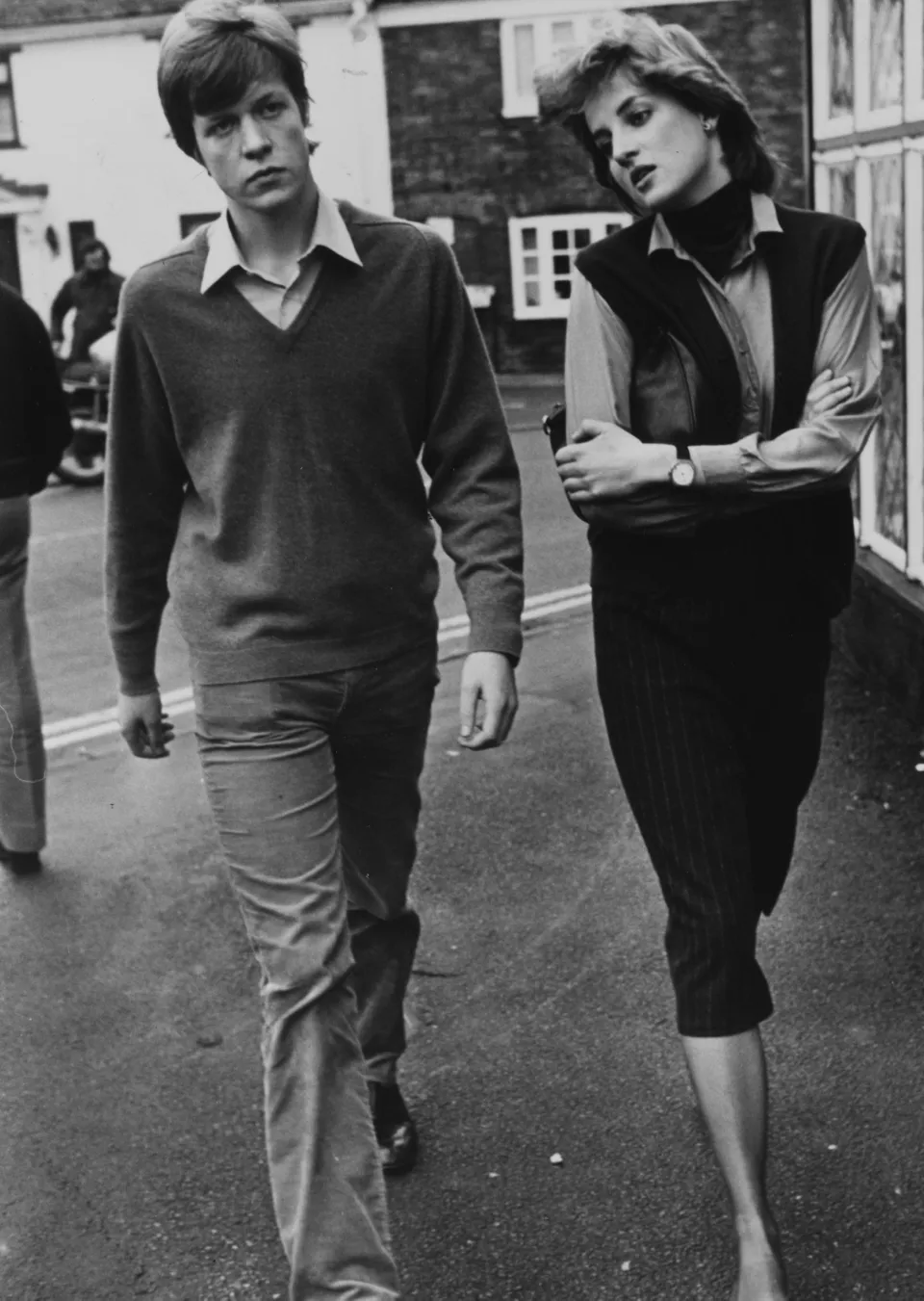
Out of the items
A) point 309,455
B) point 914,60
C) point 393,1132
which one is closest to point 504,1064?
point 393,1132

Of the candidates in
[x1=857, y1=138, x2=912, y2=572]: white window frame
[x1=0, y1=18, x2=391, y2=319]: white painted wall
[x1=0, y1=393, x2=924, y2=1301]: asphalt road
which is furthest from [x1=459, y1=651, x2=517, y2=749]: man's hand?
[x1=0, y1=18, x2=391, y2=319]: white painted wall

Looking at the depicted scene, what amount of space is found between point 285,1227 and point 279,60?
190 cm

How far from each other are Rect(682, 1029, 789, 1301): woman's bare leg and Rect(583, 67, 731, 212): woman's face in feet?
4.60

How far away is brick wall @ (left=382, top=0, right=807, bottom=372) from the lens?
28.7 meters

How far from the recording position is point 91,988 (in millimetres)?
4949

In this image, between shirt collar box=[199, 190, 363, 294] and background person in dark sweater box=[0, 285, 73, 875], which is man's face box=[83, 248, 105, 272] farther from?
shirt collar box=[199, 190, 363, 294]

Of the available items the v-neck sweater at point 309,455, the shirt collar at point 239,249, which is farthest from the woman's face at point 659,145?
the shirt collar at point 239,249

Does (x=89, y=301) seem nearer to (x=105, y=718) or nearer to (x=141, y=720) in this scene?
(x=105, y=718)

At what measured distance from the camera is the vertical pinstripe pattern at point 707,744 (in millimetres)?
3168

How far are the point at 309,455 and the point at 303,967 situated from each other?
84cm

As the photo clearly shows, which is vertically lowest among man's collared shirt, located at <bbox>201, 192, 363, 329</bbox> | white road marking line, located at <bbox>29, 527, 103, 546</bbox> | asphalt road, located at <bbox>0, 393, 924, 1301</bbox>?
white road marking line, located at <bbox>29, 527, 103, 546</bbox>

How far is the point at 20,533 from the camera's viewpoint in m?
5.82

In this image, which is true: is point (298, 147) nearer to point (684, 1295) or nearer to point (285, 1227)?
point (285, 1227)

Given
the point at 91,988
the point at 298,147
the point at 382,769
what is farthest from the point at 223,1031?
the point at 298,147
